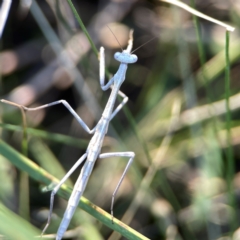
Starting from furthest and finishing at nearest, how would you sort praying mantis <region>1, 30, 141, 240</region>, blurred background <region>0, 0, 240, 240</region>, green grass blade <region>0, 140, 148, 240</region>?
blurred background <region>0, 0, 240, 240</region> < praying mantis <region>1, 30, 141, 240</region> < green grass blade <region>0, 140, 148, 240</region>

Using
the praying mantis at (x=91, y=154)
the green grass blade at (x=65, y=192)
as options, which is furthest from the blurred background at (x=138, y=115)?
the green grass blade at (x=65, y=192)

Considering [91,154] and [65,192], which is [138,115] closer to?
[91,154]

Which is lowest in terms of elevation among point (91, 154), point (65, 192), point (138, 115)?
point (65, 192)

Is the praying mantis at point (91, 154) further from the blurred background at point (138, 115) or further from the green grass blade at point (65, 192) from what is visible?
the blurred background at point (138, 115)

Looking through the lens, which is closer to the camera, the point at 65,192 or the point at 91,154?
the point at 65,192

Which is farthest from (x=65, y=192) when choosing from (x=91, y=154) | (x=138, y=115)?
(x=138, y=115)

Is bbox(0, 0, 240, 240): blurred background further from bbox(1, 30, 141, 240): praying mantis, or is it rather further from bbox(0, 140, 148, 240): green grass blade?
bbox(0, 140, 148, 240): green grass blade

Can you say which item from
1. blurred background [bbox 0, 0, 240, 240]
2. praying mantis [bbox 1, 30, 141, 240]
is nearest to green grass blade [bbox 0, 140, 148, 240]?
praying mantis [bbox 1, 30, 141, 240]

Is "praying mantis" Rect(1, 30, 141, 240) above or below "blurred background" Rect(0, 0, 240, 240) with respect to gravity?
below

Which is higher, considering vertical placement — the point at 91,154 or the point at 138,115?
the point at 138,115
